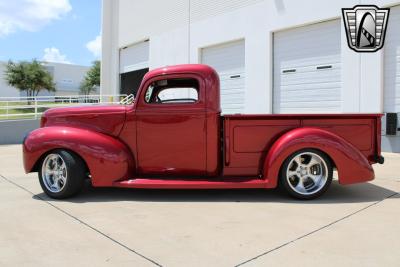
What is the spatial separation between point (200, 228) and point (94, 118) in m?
2.56

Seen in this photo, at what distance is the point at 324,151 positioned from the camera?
5.38m

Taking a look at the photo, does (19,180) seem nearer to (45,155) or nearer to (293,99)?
(45,155)

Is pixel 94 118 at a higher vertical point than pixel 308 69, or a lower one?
lower

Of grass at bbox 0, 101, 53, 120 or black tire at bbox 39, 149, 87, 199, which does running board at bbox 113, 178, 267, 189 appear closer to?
Result: black tire at bbox 39, 149, 87, 199

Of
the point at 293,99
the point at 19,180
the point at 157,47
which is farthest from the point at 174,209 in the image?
the point at 157,47

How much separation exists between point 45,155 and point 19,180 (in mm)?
2189

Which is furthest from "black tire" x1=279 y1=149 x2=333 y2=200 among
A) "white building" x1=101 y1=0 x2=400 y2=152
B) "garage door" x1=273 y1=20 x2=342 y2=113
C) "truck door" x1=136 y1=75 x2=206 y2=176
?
"garage door" x1=273 y1=20 x2=342 y2=113

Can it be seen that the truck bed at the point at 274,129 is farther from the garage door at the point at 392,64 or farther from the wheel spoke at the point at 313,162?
the garage door at the point at 392,64

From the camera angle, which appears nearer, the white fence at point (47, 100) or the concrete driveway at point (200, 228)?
the concrete driveway at point (200, 228)

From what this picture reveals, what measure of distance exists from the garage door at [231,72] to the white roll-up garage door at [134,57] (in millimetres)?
6217

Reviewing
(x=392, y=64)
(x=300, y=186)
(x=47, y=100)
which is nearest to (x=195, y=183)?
(x=300, y=186)

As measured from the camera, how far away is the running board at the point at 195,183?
550 cm

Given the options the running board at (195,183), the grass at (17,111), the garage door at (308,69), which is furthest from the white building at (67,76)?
the running board at (195,183)
